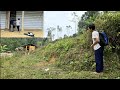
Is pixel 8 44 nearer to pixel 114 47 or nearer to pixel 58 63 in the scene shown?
pixel 58 63

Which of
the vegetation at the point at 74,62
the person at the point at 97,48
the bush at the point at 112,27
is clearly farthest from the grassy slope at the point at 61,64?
the bush at the point at 112,27

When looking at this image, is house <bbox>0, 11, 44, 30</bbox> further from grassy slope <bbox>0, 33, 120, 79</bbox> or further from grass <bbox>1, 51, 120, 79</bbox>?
grass <bbox>1, 51, 120, 79</bbox>

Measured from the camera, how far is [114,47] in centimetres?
838

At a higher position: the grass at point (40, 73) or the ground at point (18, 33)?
the ground at point (18, 33)

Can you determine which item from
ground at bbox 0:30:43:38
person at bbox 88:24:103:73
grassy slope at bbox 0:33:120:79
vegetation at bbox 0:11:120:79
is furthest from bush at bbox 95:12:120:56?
ground at bbox 0:30:43:38

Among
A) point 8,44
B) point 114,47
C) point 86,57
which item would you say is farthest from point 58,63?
point 8,44

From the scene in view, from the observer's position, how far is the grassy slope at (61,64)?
23.7 ft

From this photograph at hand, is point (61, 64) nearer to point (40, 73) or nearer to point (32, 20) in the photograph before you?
A: point (40, 73)

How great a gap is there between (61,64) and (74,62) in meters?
0.49

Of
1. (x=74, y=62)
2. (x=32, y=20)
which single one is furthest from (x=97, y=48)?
(x=32, y=20)

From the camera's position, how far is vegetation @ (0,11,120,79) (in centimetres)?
728

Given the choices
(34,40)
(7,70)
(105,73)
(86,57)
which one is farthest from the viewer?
(34,40)

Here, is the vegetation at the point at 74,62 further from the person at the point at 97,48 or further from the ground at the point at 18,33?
the ground at the point at 18,33
